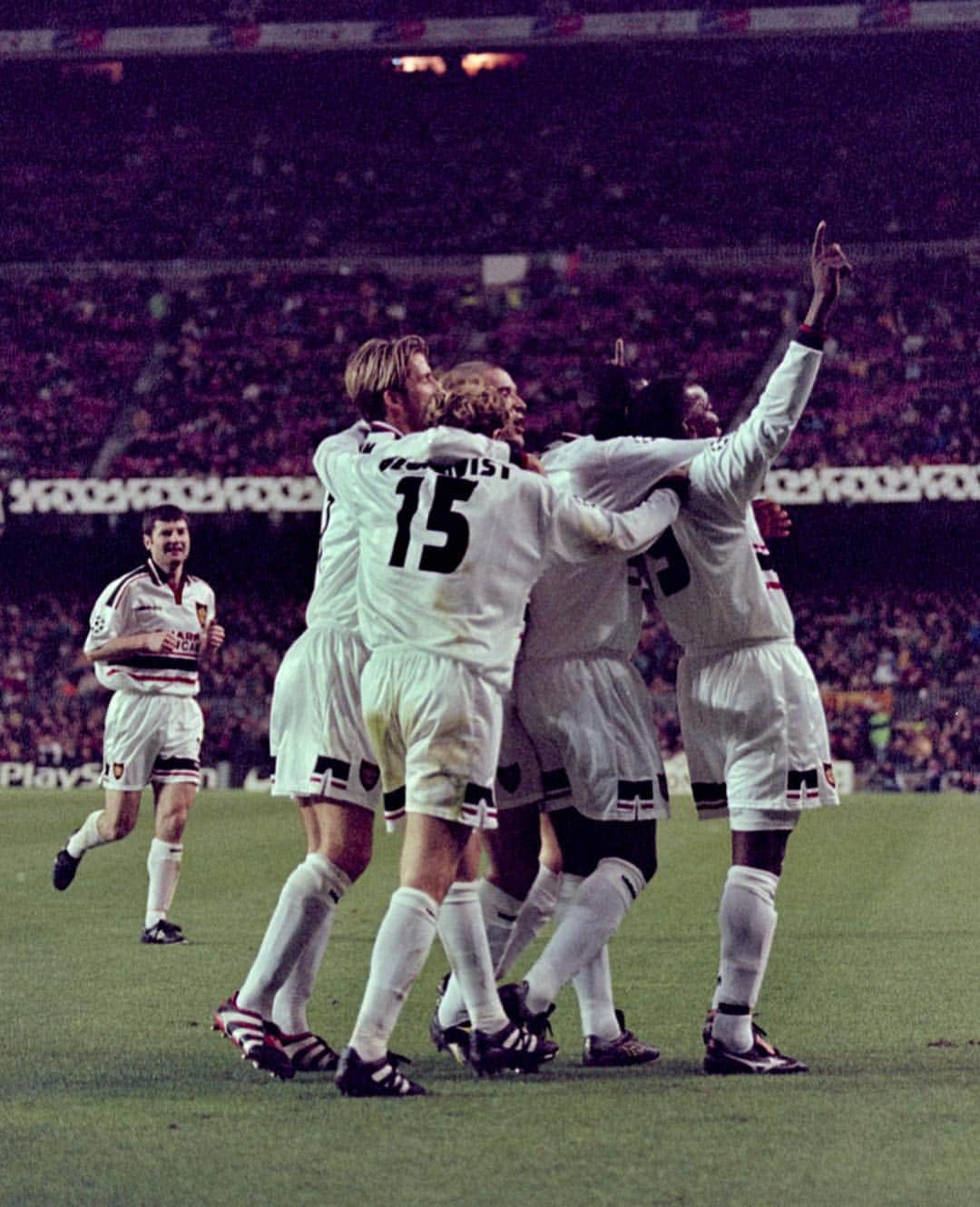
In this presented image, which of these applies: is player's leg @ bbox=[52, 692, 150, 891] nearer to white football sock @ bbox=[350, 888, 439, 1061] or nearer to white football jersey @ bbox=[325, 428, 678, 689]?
white football jersey @ bbox=[325, 428, 678, 689]

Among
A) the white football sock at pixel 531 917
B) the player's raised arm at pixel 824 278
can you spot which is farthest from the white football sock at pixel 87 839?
the player's raised arm at pixel 824 278

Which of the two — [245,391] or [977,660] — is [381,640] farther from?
[245,391]

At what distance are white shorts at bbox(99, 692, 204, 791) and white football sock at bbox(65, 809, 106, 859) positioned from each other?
0.22 m

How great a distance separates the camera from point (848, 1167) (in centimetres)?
453

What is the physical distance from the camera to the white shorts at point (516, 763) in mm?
6258

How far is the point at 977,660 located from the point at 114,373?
600 inches

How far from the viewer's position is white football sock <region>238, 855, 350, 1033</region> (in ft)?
19.2

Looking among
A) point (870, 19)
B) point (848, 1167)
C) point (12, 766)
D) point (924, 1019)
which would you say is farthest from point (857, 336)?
point (848, 1167)

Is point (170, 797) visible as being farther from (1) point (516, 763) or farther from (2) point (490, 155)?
(2) point (490, 155)

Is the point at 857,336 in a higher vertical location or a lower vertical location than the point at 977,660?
higher

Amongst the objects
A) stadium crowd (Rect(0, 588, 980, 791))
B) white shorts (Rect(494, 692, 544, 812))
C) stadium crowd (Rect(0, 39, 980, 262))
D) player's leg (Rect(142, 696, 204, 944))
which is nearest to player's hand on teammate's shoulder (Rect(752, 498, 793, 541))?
white shorts (Rect(494, 692, 544, 812))

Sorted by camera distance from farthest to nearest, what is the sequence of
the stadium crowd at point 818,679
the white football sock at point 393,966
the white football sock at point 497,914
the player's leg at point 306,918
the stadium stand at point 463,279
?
the stadium stand at point 463,279, the stadium crowd at point 818,679, the white football sock at point 497,914, the player's leg at point 306,918, the white football sock at point 393,966

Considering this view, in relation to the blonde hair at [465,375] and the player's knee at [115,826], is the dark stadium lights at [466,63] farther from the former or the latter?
the blonde hair at [465,375]

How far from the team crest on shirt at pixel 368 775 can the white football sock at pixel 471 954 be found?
542 millimetres
